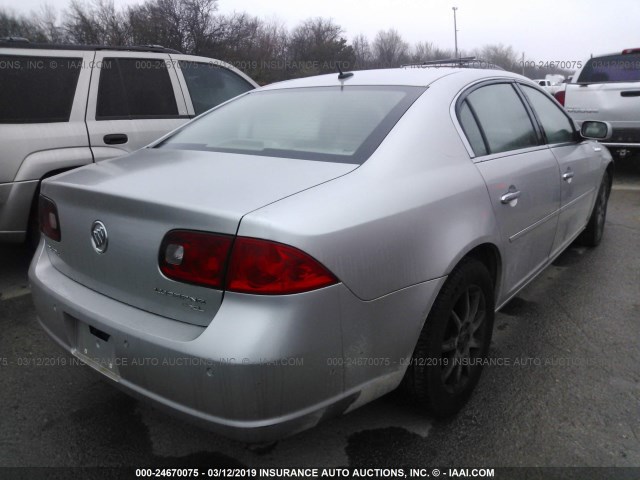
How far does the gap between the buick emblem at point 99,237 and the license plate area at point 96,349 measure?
30 cm

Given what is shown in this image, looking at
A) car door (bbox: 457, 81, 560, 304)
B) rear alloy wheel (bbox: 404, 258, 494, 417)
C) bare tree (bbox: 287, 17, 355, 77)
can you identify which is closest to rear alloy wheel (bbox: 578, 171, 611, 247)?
car door (bbox: 457, 81, 560, 304)

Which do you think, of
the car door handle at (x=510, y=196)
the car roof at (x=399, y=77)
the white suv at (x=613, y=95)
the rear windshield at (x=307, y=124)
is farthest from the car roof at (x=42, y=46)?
the white suv at (x=613, y=95)

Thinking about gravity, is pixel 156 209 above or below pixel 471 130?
below

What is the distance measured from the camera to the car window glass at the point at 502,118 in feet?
8.63

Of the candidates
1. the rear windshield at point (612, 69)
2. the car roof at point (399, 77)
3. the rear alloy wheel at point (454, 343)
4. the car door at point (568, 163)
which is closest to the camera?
the rear alloy wheel at point (454, 343)

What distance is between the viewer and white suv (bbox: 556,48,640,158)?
7281mm

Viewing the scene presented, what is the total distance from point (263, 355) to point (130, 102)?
11.7 ft

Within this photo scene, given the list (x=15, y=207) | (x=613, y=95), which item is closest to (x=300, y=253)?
(x=15, y=207)

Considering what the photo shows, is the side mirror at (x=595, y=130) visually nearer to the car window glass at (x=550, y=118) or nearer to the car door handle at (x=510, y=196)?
the car window glass at (x=550, y=118)

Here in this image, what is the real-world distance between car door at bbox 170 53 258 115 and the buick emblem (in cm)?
305

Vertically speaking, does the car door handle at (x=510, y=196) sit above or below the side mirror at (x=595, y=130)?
below

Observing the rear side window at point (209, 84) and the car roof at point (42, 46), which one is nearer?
the car roof at point (42, 46)

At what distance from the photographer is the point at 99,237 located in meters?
1.91

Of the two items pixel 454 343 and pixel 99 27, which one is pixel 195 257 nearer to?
pixel 454 343
